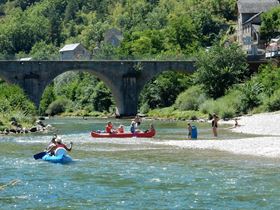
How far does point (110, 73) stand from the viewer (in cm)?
10062

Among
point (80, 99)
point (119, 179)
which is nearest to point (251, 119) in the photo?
point (119, 179)

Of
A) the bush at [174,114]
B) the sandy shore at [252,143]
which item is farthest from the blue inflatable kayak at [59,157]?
the bush at [174,114]

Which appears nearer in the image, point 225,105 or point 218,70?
point 225,105

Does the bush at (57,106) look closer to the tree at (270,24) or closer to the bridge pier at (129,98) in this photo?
the bridge pier at (129,98)

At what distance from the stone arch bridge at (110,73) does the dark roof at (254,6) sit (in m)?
34.0

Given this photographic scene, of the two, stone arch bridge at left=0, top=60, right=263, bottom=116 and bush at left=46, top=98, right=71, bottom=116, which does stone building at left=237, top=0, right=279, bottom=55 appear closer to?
stone arch bridge at left=0, top=60, right=263, bottom=116

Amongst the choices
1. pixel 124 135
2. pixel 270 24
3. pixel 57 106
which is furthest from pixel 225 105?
pixel 57 106

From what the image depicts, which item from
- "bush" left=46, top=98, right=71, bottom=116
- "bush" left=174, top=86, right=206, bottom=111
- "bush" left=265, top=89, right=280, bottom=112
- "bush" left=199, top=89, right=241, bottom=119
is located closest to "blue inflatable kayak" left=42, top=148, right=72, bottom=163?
"bush" left=265, top=89, right=280, bottom=112

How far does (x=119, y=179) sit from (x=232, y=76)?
57.0m

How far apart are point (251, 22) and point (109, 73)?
113 ft

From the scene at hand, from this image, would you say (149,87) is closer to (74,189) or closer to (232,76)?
(232,76)

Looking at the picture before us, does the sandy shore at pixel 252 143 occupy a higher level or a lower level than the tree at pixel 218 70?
lower

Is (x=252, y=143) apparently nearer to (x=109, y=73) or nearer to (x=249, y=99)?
(x=249, y=99)

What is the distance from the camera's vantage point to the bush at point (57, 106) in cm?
11762
